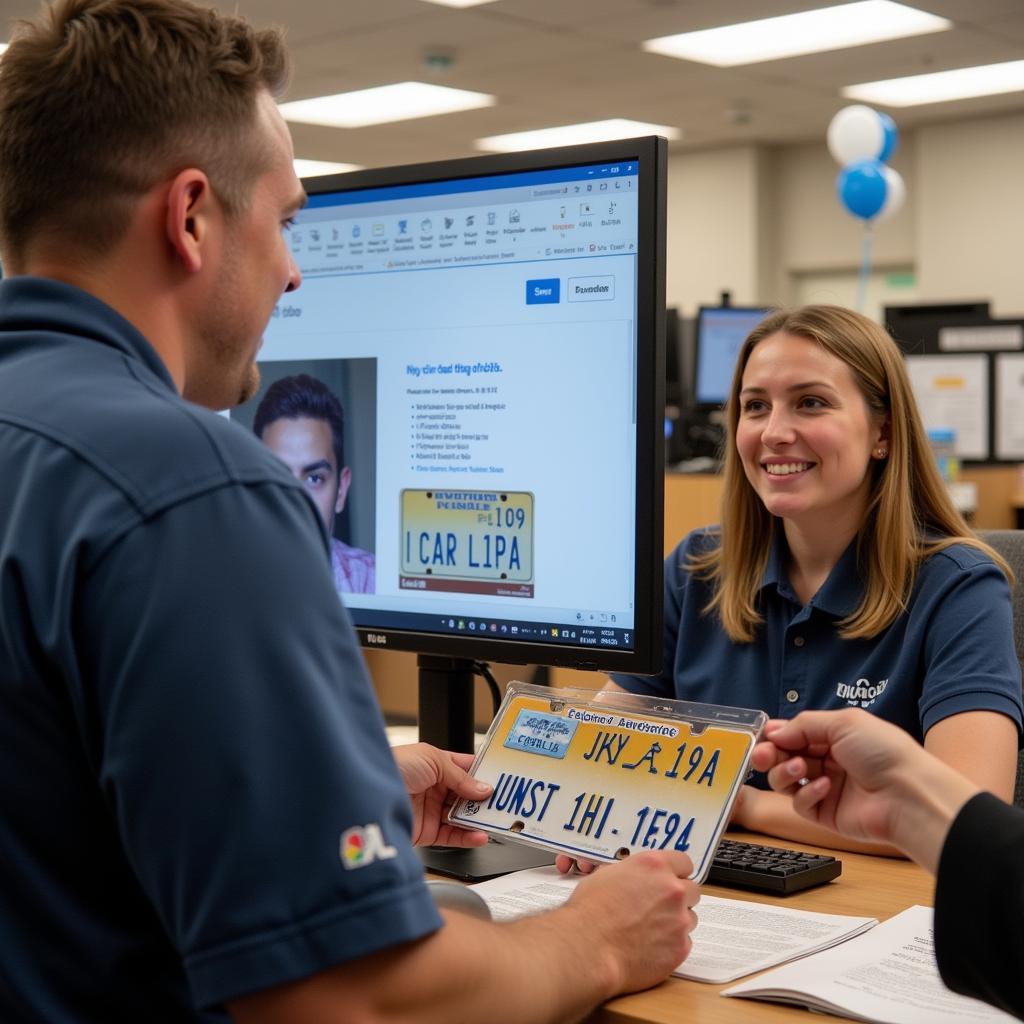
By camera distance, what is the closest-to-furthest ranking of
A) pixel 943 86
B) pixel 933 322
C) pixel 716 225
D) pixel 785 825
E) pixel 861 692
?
pixel 785 825
pixel 861 692
pixel 933 322
pixel 943 86
pixel 716 225

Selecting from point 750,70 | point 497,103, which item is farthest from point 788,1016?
point 497,103

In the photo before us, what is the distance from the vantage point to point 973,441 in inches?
203

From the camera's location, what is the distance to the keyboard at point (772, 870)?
3.60ft

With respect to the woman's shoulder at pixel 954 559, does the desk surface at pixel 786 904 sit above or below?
below

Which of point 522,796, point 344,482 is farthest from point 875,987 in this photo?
point 344,482

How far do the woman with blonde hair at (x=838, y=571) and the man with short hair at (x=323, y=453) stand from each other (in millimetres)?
466

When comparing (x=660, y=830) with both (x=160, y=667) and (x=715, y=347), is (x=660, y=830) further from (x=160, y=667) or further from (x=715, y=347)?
(x=715, y=347)

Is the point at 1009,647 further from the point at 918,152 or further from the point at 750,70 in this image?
the point at 918,152

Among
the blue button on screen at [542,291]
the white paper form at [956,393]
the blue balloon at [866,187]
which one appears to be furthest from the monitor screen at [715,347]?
the blue button on screen at [542,291]

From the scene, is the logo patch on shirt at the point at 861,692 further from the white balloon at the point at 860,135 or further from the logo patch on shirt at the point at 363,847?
the white balloon at the point at 860,135

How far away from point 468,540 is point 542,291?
0.78 ft

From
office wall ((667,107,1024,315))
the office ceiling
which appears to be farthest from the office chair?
office wall ((667,107,1024,315))

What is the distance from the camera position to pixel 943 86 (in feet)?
25.4

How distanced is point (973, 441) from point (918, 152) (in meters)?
4.40
